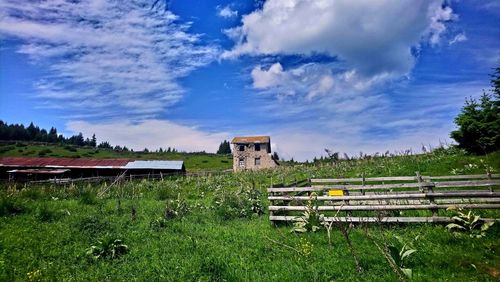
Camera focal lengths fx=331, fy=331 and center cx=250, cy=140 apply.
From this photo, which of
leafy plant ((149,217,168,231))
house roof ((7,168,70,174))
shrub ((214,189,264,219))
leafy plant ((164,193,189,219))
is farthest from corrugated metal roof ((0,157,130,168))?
leafy plant ((149,217,168,231))

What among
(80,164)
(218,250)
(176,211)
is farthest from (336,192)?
(80,164)

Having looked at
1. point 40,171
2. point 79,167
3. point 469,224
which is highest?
point 79,167

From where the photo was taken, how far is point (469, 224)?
10414 mm

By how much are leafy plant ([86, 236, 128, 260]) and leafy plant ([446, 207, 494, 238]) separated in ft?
34.6

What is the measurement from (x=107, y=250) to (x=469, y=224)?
447 inches

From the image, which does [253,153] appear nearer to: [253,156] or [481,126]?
[253,156]

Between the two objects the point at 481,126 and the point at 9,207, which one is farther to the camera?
the point at 481,126

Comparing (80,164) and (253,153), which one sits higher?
(253,153)

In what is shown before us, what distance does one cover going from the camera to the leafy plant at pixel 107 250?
1020cm

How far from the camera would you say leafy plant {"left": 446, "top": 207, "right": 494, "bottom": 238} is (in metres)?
10.0

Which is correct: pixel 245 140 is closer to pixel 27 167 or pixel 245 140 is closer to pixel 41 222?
pixel 27 167

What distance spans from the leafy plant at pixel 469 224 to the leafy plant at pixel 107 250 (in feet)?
34.6

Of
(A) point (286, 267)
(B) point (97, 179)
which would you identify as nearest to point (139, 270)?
(A) point (286, 267)

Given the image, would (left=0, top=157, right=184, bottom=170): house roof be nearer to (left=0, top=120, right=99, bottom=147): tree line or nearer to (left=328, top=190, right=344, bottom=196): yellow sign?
(left=328, top=190, right=344, bottom=196): yellow sign
